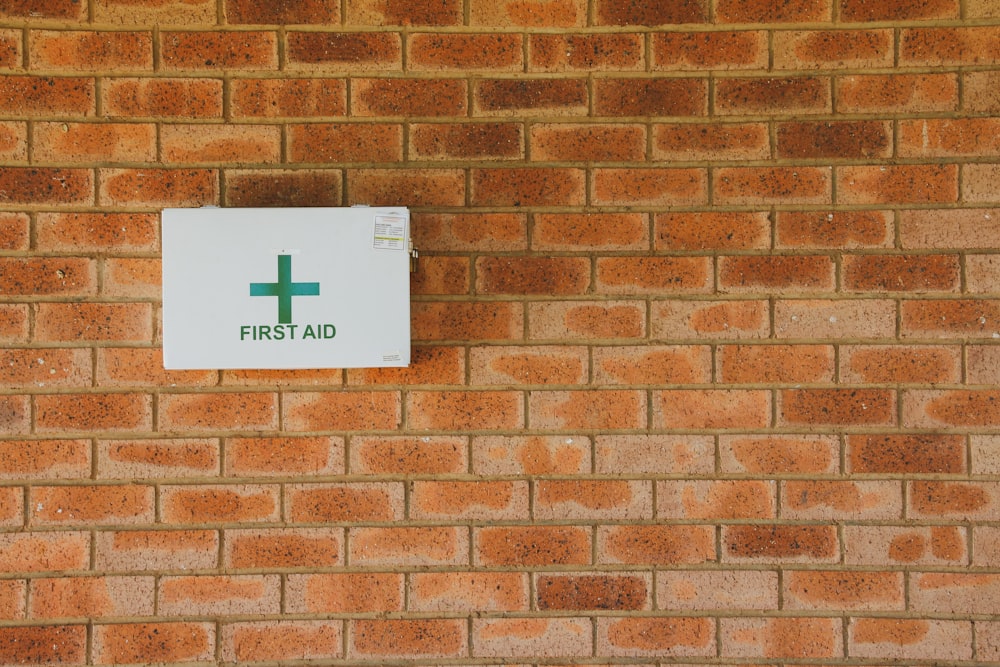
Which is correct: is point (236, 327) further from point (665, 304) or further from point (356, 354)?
point (665, 304)

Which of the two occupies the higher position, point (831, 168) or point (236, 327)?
point (831, 168)

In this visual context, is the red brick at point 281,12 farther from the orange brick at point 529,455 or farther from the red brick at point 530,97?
the orange brick at point 529,455

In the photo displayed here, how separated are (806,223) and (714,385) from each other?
16.7 inches

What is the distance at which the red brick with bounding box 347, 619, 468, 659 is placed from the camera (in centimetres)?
154

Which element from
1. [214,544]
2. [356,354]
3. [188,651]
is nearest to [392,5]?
[356,354]

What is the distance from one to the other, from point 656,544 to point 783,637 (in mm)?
360

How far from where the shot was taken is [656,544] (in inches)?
61.0

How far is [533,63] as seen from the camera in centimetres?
154

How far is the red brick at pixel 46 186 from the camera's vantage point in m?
1.52

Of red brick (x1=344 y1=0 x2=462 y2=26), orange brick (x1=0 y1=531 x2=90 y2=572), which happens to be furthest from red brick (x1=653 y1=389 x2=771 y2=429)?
orange brick (x1=0 y1=531 x2=90 y2=572)

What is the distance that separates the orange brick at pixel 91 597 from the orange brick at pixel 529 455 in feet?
2.64

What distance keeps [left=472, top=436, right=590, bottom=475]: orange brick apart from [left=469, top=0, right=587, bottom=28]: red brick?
37.3 inches

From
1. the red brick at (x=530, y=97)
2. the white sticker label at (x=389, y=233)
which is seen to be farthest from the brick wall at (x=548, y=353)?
the white sticker label at (x=389, y=233)

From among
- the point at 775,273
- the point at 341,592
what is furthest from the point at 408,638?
the point at 775,273
